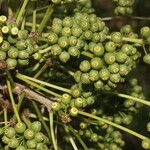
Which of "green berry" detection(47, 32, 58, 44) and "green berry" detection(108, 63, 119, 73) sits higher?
A: "green berry" detection(47, 32, 58, 44)

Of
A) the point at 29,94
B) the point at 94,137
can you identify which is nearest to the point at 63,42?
the point at 29,94

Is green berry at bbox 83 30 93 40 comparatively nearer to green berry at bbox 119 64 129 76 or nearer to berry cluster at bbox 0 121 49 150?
green berry at bbox 119 64 129 76

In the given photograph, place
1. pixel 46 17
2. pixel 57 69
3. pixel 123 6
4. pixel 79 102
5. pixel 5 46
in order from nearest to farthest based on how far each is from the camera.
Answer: pixel 5 46 → pixel 79 102 → pixel 46 17 → pixel 57 69 → pixel 123 6

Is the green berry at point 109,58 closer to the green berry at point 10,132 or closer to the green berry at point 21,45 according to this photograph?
the green berry at point 21,45

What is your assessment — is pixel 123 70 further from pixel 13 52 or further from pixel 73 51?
pixel 13 52

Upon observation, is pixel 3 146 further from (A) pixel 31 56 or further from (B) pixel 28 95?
(A) pixel 31 56

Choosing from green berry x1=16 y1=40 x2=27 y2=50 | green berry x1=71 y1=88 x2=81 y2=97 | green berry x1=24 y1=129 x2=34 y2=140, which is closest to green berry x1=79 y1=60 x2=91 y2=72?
green berry x1=71 y1=88 x2=81 y2=97
